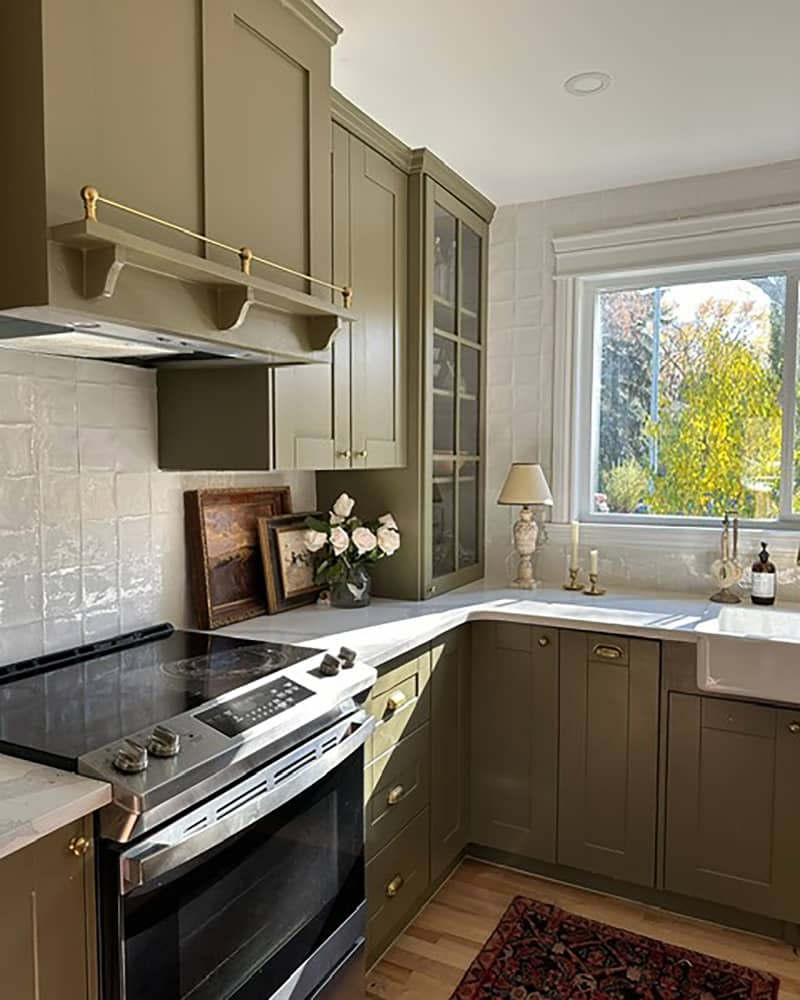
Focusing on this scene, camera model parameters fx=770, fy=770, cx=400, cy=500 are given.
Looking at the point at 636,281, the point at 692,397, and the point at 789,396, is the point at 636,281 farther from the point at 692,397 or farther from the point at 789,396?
the point at 789,396

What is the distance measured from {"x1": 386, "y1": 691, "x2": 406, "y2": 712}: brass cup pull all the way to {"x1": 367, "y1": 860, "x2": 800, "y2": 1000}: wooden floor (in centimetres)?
72

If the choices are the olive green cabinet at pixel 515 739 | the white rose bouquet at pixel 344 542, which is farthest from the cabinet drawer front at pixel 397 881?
the white rose bouquet at pixel 344 542

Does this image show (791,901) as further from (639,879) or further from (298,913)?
(298,913)

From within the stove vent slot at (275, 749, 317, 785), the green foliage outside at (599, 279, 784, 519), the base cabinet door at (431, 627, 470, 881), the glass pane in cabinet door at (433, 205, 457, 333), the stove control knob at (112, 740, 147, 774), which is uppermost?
the glass pane in cabinet door at (433, 205, 457, 333)

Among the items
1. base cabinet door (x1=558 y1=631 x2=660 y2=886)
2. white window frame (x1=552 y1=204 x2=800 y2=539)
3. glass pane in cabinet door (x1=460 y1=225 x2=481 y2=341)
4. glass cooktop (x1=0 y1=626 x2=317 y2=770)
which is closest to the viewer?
glass cooktop (x1=0 y1=626 x2=317 y2=770)

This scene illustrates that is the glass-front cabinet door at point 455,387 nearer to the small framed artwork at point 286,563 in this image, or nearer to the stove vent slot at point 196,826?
the small framed artwork at point 286,563

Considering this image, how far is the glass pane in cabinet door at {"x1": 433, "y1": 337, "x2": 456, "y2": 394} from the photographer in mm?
2859

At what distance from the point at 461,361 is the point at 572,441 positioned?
1.86 ft

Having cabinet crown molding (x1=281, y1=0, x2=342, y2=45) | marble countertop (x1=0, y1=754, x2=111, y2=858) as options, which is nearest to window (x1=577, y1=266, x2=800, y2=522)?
cabinet crown molding (x1=281, y1=0, x2=342, y2=45)

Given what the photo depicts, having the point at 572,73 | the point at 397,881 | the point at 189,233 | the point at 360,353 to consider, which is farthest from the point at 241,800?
the point at 572,73

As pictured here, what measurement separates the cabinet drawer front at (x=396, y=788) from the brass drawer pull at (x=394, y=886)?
0.13m

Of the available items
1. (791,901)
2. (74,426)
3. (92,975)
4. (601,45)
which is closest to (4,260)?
(74,426)

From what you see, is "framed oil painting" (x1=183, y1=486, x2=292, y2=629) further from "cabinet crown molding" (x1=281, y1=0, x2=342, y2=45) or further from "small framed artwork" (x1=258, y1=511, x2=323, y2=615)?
"cabinet crown molding" (x1=281, y1=0, x2=342, y2=45)

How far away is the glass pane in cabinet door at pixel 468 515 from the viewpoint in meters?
3.11
